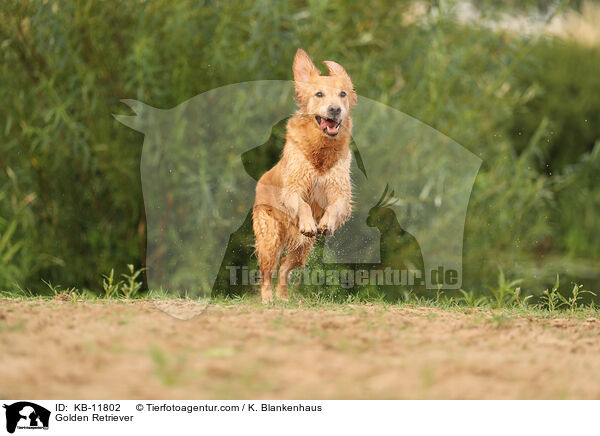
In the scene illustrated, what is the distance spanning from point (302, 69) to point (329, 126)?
0.37 meters

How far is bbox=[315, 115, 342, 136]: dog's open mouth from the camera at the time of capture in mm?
3439

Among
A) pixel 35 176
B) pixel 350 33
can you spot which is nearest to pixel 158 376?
pixel 35 176

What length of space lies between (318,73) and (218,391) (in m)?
1.99

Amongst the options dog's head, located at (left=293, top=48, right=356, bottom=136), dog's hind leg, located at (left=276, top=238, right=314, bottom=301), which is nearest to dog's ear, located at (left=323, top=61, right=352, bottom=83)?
dog's head, located at (left=293, top=48, right=356, bottom=136)

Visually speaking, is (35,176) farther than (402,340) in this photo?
Yes

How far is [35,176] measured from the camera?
6.12 meters

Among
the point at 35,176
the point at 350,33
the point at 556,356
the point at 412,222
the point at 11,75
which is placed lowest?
the point at 556,356

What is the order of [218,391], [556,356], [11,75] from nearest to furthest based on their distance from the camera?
[218,391]
[556,356]
[11,75]

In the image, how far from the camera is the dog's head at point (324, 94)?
3438mm

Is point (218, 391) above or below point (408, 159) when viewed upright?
below

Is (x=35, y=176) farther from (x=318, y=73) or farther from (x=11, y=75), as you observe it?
(x=318, y=73)
